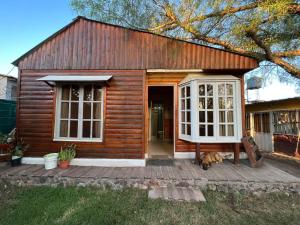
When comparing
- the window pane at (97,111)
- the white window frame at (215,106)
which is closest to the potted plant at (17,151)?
the window pane at (97,111)

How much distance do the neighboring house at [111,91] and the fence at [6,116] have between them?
317cm

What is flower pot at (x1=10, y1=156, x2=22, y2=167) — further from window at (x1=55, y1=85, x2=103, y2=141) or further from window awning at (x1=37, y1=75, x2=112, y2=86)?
window awning at (x1=37, y1=75, x2=112, y2=86)

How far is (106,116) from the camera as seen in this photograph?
15.9 feet

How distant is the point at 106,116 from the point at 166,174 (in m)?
2.13

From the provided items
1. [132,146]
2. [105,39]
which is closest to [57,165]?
[132,146]

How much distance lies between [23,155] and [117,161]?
2.44 m

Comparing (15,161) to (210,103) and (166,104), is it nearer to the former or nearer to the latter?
(210,103)

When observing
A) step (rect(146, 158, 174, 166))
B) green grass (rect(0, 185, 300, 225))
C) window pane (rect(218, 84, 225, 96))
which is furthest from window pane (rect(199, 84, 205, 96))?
green grass (rect(0, 185, 300, 225))

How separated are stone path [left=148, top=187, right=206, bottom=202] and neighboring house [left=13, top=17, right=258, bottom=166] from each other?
126 cm

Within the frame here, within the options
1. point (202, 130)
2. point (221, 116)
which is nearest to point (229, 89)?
point (221, 116)

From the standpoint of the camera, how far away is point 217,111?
4.83m

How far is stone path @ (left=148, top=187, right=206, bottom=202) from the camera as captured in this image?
3.20 meters

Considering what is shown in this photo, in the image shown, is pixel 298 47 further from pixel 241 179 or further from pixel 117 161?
pixel 117 161

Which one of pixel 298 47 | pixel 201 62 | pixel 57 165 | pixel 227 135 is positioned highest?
pixel 298 47
